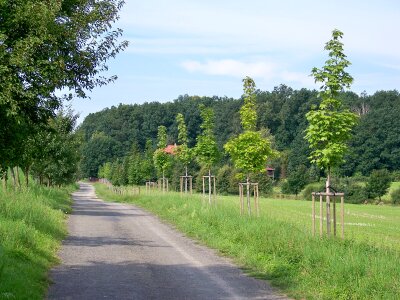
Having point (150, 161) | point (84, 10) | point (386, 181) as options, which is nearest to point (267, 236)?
point (84, 10)

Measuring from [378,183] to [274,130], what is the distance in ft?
147

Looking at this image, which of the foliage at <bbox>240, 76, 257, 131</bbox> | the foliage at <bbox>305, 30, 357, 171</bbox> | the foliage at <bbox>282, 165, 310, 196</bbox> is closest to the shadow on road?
the foliage at <bbox>305, 30, 357, 171</bbox>

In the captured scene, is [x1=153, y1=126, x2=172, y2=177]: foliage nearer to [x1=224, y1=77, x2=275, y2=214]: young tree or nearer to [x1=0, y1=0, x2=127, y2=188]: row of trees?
[x1=224, y1=77, x2=275, y2=214]: young tree

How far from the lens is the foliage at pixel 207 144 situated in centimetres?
3011

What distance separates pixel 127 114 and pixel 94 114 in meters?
36.2

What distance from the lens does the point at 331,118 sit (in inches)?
558

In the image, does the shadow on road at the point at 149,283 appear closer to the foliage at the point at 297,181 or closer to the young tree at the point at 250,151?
the young tree at the point at 250,151

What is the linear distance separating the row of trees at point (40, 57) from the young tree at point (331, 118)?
528 cm

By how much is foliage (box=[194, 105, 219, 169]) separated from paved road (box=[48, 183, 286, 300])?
10338 mm

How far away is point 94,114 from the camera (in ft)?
641

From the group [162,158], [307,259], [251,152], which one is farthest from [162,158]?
[307,259]

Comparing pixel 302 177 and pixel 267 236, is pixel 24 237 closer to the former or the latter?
pixel 267 236

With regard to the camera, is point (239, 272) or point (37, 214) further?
point (37, 214)

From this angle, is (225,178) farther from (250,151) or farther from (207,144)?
(250,151)
